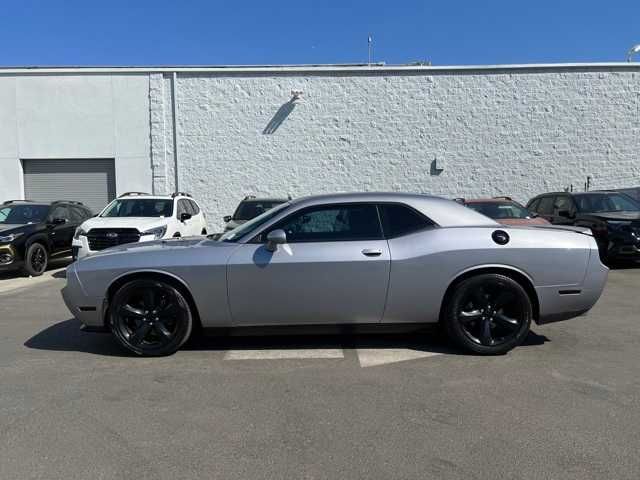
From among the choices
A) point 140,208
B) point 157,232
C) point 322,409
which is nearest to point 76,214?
point 140,208

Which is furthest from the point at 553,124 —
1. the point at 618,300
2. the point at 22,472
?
the point at 22,472

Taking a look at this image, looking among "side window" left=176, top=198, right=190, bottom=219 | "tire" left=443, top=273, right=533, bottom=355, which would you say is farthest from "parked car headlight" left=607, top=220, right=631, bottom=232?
"side window" left=176, top=198, right=190, bottom=219

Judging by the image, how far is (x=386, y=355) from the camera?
4961 millimetres

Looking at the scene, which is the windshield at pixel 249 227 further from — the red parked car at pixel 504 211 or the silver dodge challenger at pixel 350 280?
the red parked car at pixel 504 211

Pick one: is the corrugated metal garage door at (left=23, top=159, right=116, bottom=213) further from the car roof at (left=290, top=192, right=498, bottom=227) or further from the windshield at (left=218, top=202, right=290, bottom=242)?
the car roof at (left=290, top=192, right=498, bottom=227)

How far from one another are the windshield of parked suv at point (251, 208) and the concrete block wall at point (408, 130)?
15.3ft

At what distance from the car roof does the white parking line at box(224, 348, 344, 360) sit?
1448 mm

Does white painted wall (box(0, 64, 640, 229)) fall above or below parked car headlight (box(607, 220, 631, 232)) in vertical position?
above

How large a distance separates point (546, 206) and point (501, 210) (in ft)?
9.57

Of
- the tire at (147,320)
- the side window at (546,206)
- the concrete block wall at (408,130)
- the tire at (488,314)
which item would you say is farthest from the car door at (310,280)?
the concrete block wall at (408,130)

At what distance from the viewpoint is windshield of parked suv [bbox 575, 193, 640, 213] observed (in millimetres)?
11071

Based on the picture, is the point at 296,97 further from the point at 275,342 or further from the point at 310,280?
the point at 310,280

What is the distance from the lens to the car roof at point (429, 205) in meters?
5.05

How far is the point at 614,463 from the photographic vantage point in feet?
9.85
